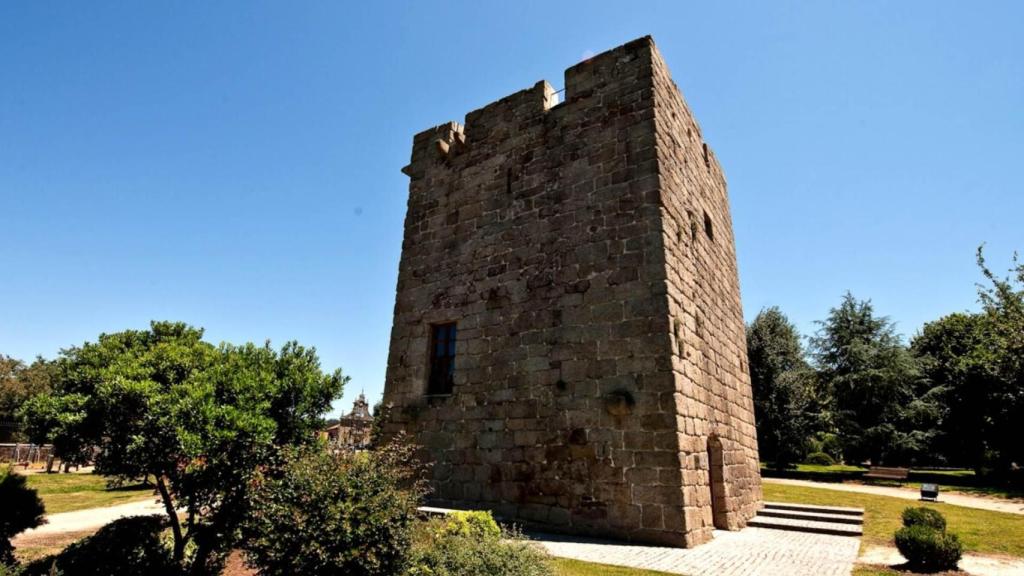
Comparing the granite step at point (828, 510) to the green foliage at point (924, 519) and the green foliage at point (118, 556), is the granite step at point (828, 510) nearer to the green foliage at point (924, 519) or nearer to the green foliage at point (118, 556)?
the green foliage at point (924, 519)

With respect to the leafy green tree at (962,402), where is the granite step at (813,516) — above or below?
below

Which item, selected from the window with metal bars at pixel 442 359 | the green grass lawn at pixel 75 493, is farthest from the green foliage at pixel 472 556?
the green grass lawn at pixel 75 493

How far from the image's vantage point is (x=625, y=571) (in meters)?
6.07

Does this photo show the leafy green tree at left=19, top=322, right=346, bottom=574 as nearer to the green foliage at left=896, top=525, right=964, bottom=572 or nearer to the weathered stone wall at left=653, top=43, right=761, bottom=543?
the weathered stone wall at left=653, top=43, right=761, bottom=543

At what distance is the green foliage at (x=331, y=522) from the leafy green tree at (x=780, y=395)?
29278 mm

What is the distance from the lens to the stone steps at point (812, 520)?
955cm

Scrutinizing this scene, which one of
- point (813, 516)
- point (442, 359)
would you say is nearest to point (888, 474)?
point (813, 516)

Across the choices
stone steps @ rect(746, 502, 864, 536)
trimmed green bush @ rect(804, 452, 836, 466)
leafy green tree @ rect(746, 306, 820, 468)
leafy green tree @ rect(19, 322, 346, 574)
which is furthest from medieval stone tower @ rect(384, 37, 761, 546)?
trimmed green bush @ rect(804, 452, 836, 466)

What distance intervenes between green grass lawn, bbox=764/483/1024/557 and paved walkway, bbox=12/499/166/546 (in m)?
15.4

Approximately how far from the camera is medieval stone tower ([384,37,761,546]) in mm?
8211

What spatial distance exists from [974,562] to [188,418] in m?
11.8

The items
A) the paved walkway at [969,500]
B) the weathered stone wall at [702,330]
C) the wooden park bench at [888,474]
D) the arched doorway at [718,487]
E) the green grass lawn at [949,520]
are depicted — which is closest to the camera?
the weathered stone wall at [702,330]

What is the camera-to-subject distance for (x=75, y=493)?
1795 centimetres

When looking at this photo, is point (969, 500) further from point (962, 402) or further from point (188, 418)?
point (188, 418)
